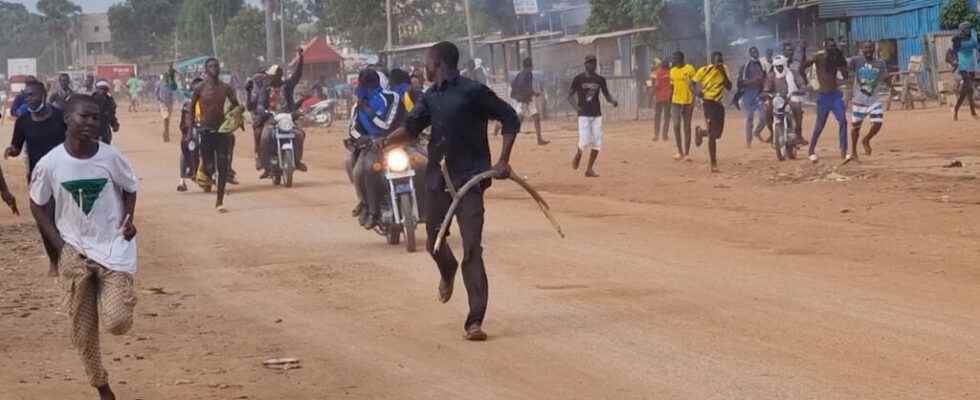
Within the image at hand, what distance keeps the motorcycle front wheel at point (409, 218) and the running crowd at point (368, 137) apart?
0.21 m

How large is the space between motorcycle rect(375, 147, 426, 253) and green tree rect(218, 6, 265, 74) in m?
82.3

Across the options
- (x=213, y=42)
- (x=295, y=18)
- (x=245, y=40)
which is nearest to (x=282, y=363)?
(x=245, y=40)

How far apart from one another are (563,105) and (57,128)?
1324 inches

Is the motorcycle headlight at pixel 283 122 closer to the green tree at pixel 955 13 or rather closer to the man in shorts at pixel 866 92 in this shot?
the man in shorts at pixel 866 92

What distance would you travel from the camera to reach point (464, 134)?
951 centimetres

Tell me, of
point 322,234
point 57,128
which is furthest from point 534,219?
point 57,128

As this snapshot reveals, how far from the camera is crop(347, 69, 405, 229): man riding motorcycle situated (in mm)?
14336

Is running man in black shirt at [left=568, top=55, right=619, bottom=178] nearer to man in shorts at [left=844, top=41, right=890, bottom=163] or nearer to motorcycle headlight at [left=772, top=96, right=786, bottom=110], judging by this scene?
motorcycle headlight at [left=772, top=96, right=786, bottom=110]

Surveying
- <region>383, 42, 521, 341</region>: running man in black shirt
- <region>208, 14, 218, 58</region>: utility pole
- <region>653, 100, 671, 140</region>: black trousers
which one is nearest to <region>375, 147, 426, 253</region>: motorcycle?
<region>383, 42, 521, 341</region>: running man in black shirt

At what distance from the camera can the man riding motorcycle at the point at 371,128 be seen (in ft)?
47.0

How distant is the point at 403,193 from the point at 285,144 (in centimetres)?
869

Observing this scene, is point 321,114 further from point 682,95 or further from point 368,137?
point 368,137

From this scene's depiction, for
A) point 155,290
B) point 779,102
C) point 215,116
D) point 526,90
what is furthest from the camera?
point 526,90

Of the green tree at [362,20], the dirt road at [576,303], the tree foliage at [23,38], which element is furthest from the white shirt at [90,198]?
the tree foliage at [23,38]
